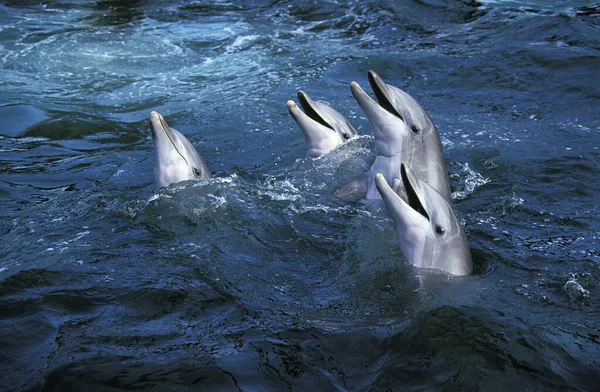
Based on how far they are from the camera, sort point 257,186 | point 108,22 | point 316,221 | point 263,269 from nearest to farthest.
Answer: point 263,269 < point 316,221 < point 257,186 < point 108,22

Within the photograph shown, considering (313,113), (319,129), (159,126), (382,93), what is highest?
(382,93)

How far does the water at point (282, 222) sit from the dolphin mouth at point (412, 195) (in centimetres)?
53

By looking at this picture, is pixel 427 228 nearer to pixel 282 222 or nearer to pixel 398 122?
pixel 282 222

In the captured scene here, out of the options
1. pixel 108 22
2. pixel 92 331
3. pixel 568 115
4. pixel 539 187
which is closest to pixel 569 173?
pixel 539 187

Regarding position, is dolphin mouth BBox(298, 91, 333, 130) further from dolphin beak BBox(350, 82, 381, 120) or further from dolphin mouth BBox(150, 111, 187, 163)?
dolphin mouth BBox(150, 111, 187, 163)

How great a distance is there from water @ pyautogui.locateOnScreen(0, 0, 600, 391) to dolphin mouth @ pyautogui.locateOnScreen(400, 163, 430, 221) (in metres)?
0.53

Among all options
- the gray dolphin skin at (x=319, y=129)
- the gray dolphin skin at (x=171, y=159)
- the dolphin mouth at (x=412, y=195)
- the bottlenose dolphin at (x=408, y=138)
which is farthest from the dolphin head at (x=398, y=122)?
the gray dolphin skin at (x=171, y=159)

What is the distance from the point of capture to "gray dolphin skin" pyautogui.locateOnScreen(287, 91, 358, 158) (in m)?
9.72

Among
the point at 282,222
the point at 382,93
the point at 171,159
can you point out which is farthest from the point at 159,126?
the point at 382,93

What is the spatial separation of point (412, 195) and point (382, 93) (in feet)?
6.11

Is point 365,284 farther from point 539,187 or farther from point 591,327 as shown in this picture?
point 539,187

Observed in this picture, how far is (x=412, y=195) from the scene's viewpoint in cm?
660

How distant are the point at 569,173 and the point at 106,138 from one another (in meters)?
6.40

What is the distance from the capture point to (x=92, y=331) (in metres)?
5.48
